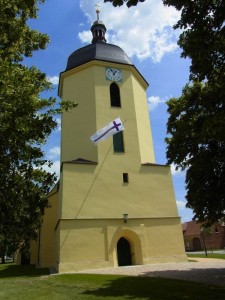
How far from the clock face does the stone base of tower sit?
1165cm

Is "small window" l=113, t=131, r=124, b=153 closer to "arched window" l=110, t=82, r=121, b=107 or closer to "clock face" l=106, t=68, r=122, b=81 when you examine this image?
"arched window" l=110, t=82, r=121, b=107

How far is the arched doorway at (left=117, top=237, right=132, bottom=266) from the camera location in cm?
2217

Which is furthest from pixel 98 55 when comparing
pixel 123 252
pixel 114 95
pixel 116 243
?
pixel 123 252

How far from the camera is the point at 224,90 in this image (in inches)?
351

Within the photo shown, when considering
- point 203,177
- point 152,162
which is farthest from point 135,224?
point 203,177

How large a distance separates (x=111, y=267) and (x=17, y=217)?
11768 millimetres

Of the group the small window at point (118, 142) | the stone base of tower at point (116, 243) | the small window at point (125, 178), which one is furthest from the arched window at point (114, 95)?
the stone base of tower at point (116, 243)

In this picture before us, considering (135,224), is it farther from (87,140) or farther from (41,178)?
(41,178)

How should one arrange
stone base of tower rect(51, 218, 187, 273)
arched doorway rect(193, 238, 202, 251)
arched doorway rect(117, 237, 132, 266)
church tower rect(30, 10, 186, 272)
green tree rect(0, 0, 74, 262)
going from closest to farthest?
green tree rect(0, 0, 74, 262) → stone base of tower rect(51, 218, 187, 273) → church tower rect(30, 10, 186, 272) → arched doorway rect(117, 237, 132, 266) → arched doorway rect(193, 238, 202, 251)

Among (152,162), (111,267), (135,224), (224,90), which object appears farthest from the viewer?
(152,162)

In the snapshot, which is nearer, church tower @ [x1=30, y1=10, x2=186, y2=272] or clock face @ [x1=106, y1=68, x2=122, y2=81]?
church tower @ [x1=30, y1=10, x2=186, y2=272]

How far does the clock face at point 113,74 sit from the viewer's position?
2672 centimetres

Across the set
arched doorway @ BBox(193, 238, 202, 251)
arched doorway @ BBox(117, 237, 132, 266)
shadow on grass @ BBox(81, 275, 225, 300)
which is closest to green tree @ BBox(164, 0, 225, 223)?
shadow on grass @ BBox(81, 275, 225, 300)

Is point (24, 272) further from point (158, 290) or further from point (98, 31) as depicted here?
point (98, 31)
